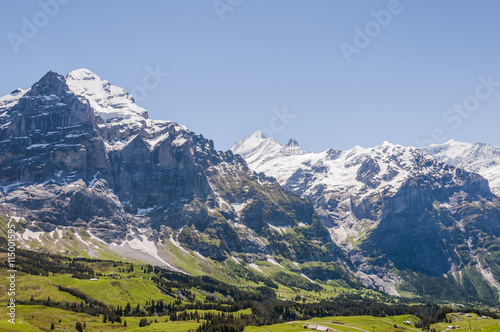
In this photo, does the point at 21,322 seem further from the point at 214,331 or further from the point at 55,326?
the point at 214,331

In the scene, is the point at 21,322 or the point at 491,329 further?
the point at 21,322

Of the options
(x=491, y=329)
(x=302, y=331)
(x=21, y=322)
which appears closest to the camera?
(x=491, y=329)

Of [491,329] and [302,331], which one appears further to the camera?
[302,331]

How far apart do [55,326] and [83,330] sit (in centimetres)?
1278

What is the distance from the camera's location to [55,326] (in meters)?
194

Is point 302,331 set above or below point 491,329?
below

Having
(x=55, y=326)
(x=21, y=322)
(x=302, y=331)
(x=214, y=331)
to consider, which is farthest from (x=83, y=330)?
(x=302, y=331)

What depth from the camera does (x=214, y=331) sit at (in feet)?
652

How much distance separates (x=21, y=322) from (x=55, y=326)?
1470cm

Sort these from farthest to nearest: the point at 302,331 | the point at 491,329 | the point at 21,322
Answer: the point at 302,331 → the point at 21,322 → the point at 491,329

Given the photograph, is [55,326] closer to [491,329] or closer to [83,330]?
[83,330]

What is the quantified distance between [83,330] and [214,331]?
62494mm

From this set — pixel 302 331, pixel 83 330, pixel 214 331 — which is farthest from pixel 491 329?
pixel 83 330

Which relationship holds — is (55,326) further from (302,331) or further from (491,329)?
(491,329)
